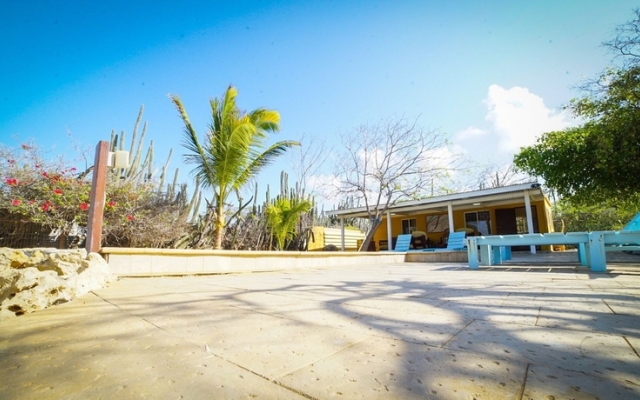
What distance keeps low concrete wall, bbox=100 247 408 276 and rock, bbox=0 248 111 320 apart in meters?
0.87

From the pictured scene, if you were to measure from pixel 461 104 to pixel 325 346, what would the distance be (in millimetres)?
11809

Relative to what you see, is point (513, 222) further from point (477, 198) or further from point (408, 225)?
point (408, 225)

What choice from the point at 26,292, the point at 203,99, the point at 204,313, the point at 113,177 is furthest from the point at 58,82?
the point at 204,313

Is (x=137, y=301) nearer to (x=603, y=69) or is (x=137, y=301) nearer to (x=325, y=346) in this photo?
(x=325, y=346)

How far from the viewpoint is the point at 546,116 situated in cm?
1119

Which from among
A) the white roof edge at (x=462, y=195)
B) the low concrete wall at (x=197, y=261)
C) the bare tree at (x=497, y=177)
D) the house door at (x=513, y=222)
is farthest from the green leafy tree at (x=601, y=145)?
the low concrete wall at (x=197, y=261)

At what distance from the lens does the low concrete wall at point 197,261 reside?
3.53 meters

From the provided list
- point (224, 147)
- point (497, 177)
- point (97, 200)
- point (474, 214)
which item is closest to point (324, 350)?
point (97, 200)

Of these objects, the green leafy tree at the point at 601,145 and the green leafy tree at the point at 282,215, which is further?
the green leafy tree at the point at 282,215

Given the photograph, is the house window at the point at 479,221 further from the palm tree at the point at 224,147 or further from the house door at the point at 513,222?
the palm tree at the point at 224,147

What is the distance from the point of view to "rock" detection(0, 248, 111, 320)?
169cm

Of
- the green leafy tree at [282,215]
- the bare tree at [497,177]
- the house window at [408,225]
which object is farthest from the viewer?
the bare tree at [497,177]

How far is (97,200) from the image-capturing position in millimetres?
3463

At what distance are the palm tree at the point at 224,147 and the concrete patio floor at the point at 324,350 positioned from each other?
453 centimetres
